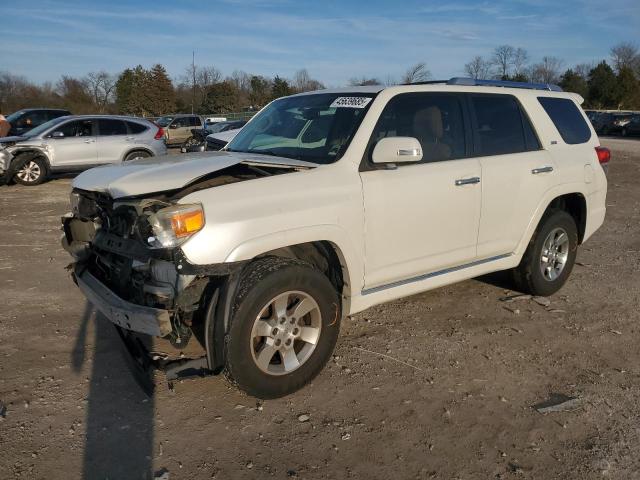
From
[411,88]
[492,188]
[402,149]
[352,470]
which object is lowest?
[352,470]

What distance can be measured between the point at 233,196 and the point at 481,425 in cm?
196

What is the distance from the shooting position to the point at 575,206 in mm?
5395

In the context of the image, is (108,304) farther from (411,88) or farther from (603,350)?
(603,350)

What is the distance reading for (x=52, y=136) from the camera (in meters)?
13.0

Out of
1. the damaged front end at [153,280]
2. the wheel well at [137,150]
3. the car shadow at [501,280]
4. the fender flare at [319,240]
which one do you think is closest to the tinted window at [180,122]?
the wheel well at [137,150]

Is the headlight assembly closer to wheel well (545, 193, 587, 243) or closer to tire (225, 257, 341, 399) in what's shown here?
tire (225, 257, 341, 399)

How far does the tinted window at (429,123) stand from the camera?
396 cm

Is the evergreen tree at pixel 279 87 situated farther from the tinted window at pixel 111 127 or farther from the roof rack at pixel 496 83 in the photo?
the roof rack at pixel 496 83

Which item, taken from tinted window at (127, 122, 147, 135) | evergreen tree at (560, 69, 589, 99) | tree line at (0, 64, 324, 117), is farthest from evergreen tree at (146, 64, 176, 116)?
tinted window at (127, 122, 147, 135)

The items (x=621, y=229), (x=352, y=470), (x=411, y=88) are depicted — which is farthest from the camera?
(x=621, y=229)

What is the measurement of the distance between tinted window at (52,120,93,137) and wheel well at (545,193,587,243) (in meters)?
11.8

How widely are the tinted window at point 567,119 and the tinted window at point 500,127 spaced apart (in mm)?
424

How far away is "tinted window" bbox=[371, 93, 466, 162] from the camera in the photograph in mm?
3959

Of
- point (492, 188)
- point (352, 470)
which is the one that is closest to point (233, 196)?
point (352, 470)
